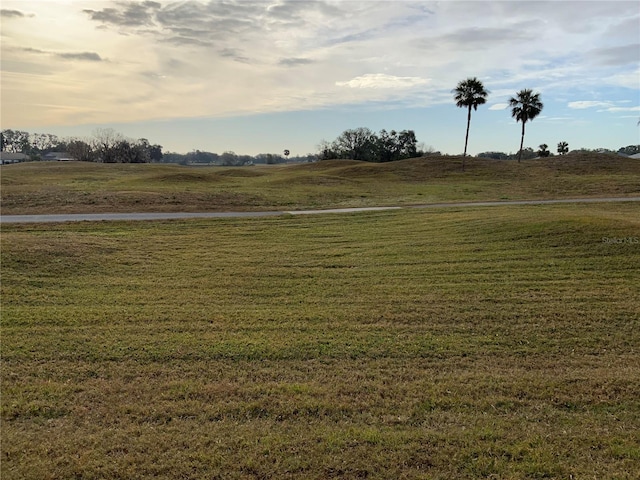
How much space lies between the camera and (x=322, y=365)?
5.13m

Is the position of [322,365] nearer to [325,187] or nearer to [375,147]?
[325,187]

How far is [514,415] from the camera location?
4078mm

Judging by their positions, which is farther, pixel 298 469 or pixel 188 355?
pixel 188 355

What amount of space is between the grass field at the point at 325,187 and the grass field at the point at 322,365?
37.5 feet

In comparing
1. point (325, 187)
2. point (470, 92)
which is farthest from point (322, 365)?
point (470, 92)

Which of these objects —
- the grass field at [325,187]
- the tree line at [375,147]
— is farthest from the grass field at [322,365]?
the tree line at [375,147]

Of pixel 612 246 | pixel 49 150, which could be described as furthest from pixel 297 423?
pixel 49 150

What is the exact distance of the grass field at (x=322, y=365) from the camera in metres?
3.51

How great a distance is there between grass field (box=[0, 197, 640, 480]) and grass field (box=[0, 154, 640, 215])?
450 inches

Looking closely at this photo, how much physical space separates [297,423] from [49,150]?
134911mm

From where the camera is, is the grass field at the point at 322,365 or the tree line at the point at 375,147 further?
the tree line at the point at 375,147

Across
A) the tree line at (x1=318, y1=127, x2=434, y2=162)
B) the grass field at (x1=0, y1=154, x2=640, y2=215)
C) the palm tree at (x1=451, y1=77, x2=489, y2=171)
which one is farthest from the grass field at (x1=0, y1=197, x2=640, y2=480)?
the tree line at (x1=318, y1=127, x2=434, y2=162)

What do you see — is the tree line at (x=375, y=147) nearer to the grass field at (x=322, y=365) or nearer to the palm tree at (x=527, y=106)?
the palm tree at (x=527, y=106)

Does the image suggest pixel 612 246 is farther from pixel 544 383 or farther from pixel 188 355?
pixel 188 355
